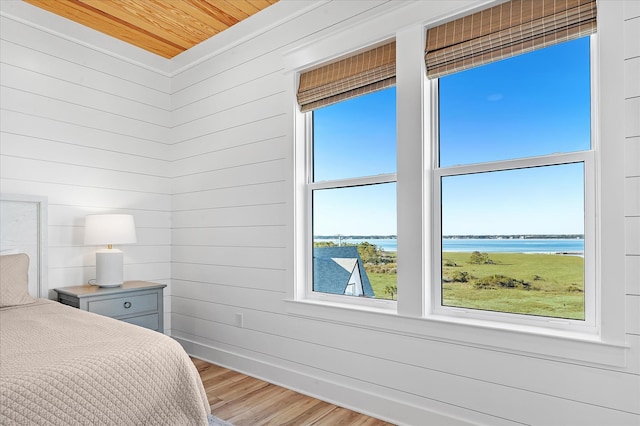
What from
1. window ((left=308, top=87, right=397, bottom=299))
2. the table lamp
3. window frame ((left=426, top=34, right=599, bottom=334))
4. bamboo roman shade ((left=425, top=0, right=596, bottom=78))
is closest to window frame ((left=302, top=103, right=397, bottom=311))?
window ((left=308, top=87, right=397, bottom=299))

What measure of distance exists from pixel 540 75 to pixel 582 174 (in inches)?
21.3

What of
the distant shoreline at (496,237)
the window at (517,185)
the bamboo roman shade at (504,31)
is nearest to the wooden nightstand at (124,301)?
the distant shoreline at (496,237)

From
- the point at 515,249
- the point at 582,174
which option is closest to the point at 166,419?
the point at 515,249

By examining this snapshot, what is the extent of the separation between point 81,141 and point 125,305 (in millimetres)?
1359

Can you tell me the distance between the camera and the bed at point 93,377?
1239 millimetres

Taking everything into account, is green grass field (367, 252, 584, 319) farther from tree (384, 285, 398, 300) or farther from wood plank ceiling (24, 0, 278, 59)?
wood plank ceiling (24, 0, 278, 59)

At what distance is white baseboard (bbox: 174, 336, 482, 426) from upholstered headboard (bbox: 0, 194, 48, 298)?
135 centimetres

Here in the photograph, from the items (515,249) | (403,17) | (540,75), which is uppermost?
(403,17)

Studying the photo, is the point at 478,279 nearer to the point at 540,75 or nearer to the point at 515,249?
the point at 515,249

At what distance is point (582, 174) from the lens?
1.82 m

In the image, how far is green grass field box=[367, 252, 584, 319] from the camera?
1.85m

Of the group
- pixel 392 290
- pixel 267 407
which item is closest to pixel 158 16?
pixel 392 290

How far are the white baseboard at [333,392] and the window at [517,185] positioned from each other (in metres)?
0.57

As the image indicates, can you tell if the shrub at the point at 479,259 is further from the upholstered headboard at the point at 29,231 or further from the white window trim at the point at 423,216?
the upholstered headboard at the point at 29,231
